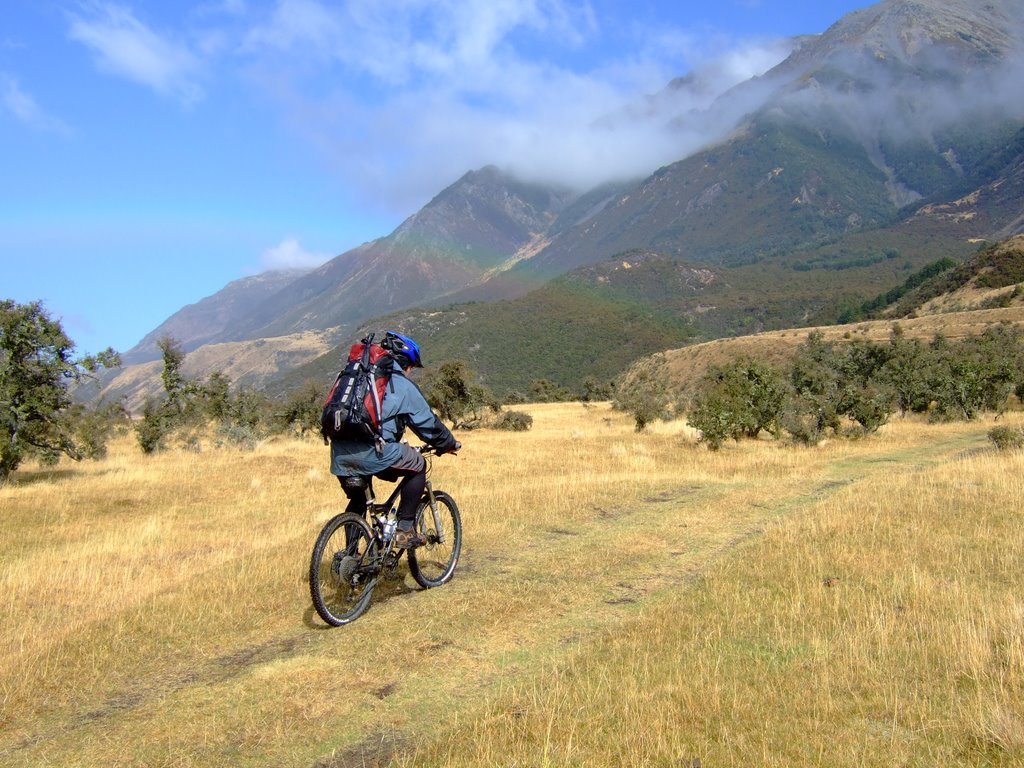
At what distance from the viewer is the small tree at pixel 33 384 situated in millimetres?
14867

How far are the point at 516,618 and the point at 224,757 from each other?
271 centimetres

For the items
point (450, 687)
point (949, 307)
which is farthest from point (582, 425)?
point (949, 307)

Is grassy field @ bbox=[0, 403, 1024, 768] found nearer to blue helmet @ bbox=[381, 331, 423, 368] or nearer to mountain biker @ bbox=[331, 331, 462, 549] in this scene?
A: mountain biker @ bbox=[331, 331, 462, 549]

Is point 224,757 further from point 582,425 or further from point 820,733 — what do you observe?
point 582,425

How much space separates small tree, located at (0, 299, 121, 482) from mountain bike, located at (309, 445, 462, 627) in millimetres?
11426

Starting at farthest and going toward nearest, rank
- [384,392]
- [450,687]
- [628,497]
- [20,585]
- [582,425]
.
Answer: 1. [582,425]
2. [628,497]
3. [20,585]
4. [384,392]
5. [450,687]

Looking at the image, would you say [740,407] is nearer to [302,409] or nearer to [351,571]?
[351,571]

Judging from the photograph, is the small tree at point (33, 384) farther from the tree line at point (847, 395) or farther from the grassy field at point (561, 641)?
the tree line at point (847, 395)

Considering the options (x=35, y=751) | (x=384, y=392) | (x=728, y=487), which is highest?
A: (x=384, y=392)

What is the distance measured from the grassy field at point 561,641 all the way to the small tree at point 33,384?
4173 mm

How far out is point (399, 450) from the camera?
6508 millimetres

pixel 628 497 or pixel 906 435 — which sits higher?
pixel 628 497

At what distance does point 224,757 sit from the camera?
12.8ft

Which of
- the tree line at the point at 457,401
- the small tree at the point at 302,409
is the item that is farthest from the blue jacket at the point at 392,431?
Result: the small tree at the point at 302,409
